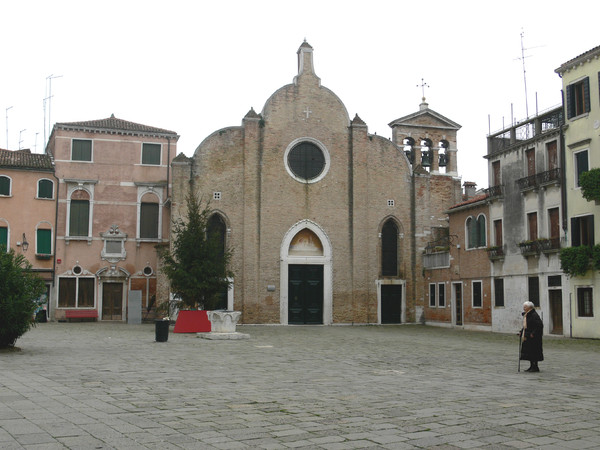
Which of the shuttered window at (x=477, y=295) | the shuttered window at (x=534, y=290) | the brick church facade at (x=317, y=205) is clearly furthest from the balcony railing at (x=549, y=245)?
the brick church facade at (x=317, y=205)

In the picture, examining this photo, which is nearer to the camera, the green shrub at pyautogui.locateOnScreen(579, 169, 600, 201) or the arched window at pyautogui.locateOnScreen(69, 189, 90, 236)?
the green shrub at pyautogui.locateOnScreen(579, 169, 600, 201)

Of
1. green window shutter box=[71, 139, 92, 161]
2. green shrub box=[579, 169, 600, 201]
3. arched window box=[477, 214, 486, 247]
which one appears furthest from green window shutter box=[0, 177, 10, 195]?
green shrub box=[579, 169, 600, 201]

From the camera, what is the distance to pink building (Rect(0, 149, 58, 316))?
34.0 meters

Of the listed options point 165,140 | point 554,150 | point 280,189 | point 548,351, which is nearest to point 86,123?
point 165,140

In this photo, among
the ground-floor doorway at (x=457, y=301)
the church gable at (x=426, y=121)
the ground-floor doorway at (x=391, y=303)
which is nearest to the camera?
the ground-floor doorway at (x=457, y=301)

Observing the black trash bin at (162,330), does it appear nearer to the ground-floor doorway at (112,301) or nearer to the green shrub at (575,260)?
the green shrub at (575,260)

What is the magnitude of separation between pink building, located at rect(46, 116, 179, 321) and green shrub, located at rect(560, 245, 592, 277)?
2077cm

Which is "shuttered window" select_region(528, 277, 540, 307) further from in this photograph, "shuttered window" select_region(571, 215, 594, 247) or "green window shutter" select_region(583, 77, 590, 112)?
"green window shutter" select_region(583, 77, 590, 112)

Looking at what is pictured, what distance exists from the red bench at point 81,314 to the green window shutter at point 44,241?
130 inches

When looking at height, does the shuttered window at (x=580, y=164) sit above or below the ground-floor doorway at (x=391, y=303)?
above

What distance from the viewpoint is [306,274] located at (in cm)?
3478

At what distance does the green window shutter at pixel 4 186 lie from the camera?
34062mm

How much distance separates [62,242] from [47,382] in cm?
2513

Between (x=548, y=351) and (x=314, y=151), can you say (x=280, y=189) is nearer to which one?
(x=314, y=151)
